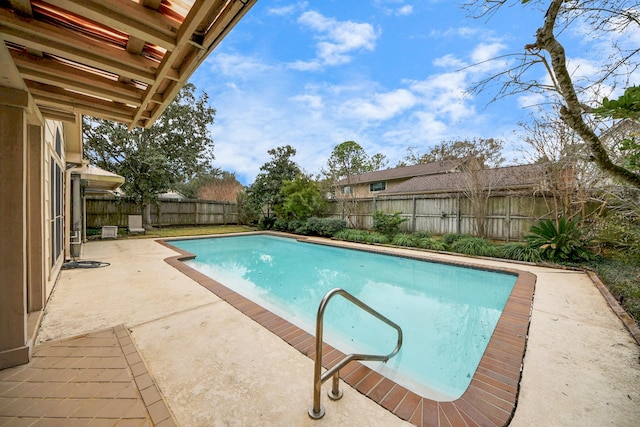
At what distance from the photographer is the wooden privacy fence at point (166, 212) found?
13.8 m

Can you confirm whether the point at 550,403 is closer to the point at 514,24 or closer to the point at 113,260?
the point at 514,24

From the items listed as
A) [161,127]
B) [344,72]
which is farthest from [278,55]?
[161,127]

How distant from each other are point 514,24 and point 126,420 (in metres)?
5.49

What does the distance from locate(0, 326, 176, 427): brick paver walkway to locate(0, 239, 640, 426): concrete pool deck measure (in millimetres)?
69

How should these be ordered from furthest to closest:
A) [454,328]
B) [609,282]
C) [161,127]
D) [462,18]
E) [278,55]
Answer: [161,127] → [278,55] → [609,282] → [454,328] → [462,18]

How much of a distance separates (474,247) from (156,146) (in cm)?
1635

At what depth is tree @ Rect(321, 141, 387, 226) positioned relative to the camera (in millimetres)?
14031

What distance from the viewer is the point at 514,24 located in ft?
10.2

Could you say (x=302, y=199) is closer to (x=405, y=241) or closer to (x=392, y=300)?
(x=405, y=241)

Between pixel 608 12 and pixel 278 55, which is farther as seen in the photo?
pixel 278 55

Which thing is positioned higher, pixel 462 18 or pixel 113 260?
pixel 462 18

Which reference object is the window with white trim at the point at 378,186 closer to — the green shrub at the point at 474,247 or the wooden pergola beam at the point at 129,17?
the green shrub at the point at 474,247

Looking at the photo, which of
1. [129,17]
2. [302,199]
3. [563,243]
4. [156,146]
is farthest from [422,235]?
[156,146]

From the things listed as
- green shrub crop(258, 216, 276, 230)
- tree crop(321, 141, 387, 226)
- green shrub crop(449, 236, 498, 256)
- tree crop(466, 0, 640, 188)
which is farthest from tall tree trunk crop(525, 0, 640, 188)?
green shrub crop(258, 216, 276, 230)
